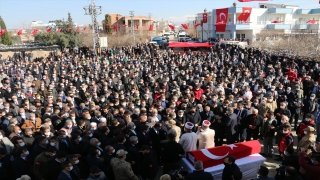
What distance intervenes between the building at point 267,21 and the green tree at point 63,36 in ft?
85.2

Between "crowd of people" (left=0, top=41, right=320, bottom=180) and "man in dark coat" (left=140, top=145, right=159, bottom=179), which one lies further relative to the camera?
"man in dark coat" (left=140, top=145, right=159, bottom=179)

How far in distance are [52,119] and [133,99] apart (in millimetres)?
2915

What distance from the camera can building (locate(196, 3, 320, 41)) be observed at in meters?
41.8

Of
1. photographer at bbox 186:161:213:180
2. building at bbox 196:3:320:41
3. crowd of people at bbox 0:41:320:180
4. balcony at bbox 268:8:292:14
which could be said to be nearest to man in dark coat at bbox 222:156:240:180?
crowd of people at bbox 0:41:320:180

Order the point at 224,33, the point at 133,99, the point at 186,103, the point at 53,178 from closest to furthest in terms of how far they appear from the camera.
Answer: the point at 53,178
the point at 186,103
the point at 133,99
the point at 224,33

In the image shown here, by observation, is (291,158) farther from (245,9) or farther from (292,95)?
(245,9)

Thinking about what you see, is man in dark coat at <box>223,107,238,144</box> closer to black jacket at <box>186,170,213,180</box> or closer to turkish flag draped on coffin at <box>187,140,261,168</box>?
turkish flag draped on coffin at <box>187,140,261,168</box>

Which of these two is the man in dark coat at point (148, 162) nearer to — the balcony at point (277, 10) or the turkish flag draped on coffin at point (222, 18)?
the turkish flag draped on coffin at point (222, 18)

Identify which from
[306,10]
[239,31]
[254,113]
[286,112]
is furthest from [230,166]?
[306,10]

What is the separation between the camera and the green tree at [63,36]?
26.6 metres

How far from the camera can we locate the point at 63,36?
26.8 meters

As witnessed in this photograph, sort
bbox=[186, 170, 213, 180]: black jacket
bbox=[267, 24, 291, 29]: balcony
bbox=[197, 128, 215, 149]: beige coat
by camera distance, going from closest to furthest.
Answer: bbox=[186, 170, 213, 180]: black jacket, bbox=[197, 128, 215, 149]: beige coat, bbox=[267, 24, 291, 29]: balcony

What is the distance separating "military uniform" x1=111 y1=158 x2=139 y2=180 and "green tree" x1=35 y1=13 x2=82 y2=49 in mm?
25152

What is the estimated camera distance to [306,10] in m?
46.5
